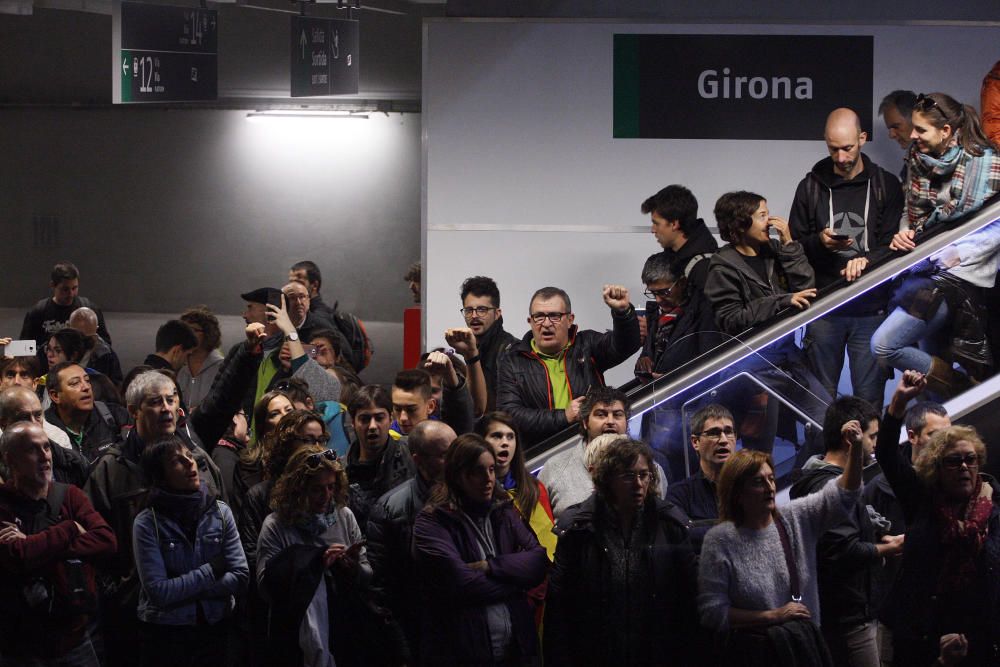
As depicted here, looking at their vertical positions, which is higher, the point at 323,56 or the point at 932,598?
the point at 323,56

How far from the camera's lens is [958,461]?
4871 mm

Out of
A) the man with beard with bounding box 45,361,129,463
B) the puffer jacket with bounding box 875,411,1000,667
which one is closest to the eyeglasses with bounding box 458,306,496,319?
the man with beard with bounding box 45,361,129,463

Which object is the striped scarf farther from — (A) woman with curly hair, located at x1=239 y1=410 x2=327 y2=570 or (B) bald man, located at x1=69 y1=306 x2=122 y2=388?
(B) bald man, located at x1=69 y1=306 x2=122 y2=388

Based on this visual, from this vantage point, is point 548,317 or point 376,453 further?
point 548,317

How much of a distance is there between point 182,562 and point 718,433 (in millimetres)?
2188

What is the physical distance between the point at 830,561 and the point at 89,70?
622 inches

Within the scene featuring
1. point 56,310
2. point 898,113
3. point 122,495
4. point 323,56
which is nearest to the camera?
point 122,495

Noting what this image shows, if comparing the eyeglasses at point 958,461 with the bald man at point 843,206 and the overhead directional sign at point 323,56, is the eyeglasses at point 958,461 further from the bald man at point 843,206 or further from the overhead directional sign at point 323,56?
the overhead directional sign at point 323,56

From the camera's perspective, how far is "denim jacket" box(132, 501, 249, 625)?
473 centimetres

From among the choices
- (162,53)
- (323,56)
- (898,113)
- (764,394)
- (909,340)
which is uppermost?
(323,56)

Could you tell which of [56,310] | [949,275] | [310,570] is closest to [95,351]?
[56,310]

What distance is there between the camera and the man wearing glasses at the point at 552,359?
6.09 metres

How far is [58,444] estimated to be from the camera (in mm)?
5438

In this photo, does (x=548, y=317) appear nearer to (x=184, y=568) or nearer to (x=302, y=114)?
(x=184, y=568)
